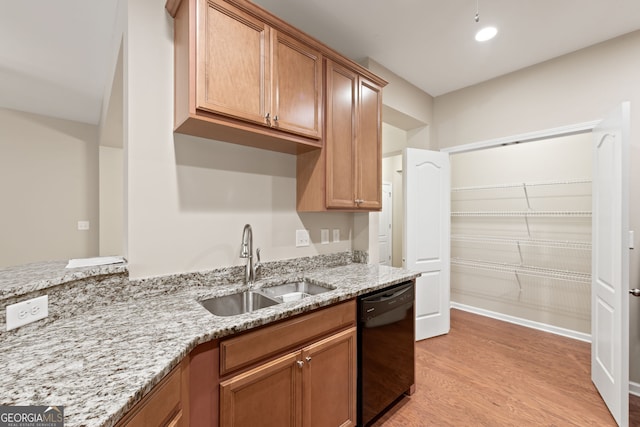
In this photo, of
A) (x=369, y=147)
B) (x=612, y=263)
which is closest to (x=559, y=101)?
(x=612, y=263)

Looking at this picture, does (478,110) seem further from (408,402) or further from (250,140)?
(408,402)

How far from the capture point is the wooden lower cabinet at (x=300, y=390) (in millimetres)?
1185

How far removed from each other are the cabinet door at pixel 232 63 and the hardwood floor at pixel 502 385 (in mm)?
2127

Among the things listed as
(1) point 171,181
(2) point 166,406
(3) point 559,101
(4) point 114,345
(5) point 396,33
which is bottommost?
(2) point 166,406

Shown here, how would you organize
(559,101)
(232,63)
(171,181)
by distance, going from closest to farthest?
(232,63) → (171,181) → (559,101)

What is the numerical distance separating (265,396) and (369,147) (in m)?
1.83

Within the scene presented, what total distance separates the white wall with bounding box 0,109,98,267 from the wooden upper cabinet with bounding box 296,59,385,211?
4.13 meters

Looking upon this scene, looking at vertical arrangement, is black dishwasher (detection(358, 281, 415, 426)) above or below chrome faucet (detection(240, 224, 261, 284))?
below

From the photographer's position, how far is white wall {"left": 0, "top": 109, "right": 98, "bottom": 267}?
3.81 m

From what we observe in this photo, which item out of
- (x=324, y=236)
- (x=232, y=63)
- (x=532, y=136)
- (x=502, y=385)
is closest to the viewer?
(x=232, y=63)

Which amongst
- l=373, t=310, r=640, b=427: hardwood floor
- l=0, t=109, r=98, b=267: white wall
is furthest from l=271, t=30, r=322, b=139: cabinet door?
l=0, t=109, r=98, b=267: white wall

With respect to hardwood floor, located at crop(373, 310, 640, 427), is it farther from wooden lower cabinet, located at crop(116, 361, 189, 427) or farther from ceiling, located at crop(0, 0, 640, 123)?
ceiling, located at crop(0, 0, 640, 123)

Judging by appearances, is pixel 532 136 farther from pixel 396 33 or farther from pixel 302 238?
pixel 302 238

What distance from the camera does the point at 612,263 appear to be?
1.83 m
